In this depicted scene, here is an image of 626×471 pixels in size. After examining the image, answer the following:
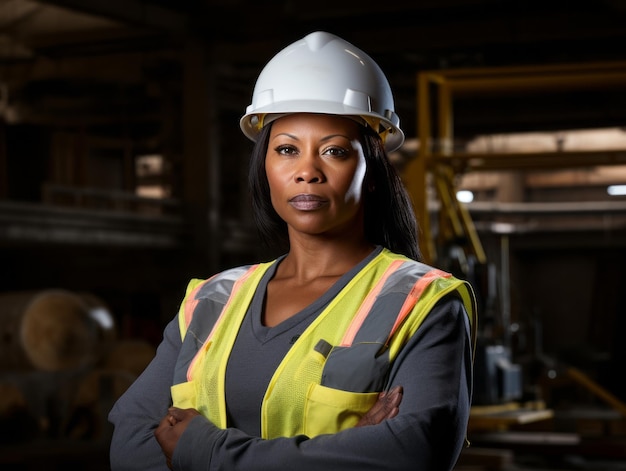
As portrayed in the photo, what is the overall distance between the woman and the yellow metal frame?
6.78m

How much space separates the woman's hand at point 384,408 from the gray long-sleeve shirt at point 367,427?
0.01 meters

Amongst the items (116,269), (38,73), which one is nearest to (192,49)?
(38,73)

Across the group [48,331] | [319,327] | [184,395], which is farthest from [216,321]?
[48,331]

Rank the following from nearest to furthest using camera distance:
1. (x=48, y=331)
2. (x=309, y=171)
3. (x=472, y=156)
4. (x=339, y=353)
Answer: (x=339, y=353) < (x=309, y=171) < (x=472, y=156) < (x=48, y=331)

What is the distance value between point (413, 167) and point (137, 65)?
8.32m

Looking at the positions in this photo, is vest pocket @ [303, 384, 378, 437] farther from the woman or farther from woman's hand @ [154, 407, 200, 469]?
woman's hand @ [154, 407, 200, 469]

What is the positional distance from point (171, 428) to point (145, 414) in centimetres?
20

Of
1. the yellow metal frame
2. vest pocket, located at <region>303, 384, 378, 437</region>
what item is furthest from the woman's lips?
the yellow metal frame

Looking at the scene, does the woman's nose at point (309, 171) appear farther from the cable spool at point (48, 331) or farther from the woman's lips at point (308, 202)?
the cable spool at point (48, 331)

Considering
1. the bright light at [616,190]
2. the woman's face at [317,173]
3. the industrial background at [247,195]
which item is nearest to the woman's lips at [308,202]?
the woman's face at [317,173]

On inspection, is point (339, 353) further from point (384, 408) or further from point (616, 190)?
point (616, 190)

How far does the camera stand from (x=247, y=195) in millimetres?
8336

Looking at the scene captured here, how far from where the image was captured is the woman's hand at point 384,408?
5.67 feet

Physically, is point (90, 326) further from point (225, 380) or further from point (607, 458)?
point (225, 380)
